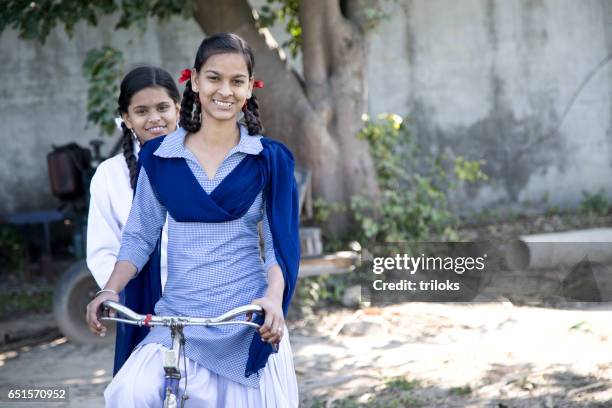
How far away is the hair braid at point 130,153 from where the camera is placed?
12.4 ft

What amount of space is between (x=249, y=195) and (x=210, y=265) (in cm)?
25

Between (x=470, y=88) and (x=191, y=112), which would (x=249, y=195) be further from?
(x=470, y=88)

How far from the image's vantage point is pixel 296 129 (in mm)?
8219

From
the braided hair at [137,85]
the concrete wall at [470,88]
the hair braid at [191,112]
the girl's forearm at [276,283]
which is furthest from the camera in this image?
the concrete wall at [470,88]

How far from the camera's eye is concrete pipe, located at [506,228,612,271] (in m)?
8.45

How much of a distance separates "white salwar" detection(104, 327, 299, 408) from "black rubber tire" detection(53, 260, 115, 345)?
4.37 meters

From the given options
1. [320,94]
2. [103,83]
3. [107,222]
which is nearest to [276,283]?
[107,222]

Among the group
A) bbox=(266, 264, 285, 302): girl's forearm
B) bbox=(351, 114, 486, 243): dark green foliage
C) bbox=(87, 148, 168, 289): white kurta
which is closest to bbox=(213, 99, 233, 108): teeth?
bbox=(266, 264, 285, 302): girl's forearm

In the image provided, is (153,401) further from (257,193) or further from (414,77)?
(414,77)

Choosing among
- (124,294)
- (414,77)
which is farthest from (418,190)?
(124,294)

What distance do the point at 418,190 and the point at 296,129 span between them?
1283 millimetres

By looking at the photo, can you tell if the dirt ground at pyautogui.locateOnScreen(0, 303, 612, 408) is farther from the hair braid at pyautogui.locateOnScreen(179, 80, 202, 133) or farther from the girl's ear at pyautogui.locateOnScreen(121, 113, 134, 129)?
the hair braid at pyautogui.locateOnScreen(179, 80, 202, 133)

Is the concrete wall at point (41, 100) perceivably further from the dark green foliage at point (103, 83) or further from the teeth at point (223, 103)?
the teeth at point (223, 103)

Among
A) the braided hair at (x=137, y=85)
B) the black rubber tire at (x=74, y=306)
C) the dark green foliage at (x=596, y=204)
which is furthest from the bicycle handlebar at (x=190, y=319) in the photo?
the dark green foliage at (x=596, y=204)
